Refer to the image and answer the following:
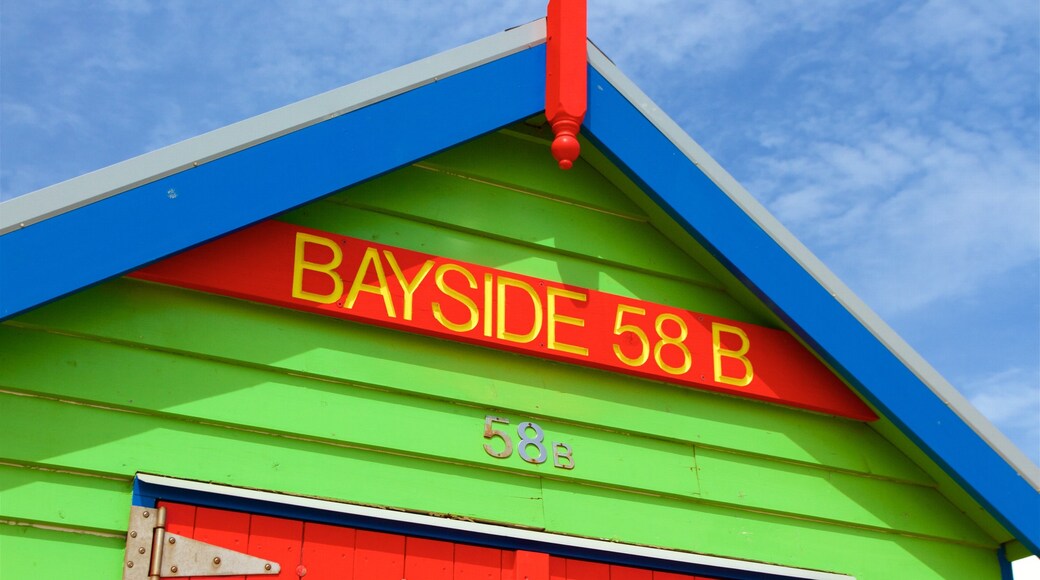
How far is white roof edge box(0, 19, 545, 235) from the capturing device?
16.6 feet

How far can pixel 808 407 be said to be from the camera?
6562 mm

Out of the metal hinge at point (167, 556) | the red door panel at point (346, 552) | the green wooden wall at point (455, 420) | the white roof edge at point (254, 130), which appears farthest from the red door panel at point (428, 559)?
the white roof edge at point (254, 130)

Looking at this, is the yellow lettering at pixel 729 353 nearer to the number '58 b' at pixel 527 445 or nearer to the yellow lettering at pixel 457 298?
the number '58 b' at pixel 527 445

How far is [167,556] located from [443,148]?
209cm

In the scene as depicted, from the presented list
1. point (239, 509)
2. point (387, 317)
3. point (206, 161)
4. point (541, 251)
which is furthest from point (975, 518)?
point (206, 161)

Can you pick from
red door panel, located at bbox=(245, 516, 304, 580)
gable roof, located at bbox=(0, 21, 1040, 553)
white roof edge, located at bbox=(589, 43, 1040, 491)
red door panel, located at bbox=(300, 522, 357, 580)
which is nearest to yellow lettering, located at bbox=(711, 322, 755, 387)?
gable roof, located at bbox=(0, 21, 1040, 553)

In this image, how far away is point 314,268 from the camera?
574cm

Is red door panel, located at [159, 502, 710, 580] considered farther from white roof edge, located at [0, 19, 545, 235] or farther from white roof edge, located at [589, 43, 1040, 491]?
white roof edge, located at [589, 43, 1040, 491]

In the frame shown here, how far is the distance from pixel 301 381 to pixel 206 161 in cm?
98

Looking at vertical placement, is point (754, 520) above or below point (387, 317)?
below

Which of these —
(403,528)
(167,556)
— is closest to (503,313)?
(403,528)

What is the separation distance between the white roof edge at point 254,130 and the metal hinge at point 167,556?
3.92 feet

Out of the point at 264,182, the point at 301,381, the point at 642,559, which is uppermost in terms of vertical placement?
the point at 264,182

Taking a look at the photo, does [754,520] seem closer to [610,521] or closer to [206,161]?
[610,521]
